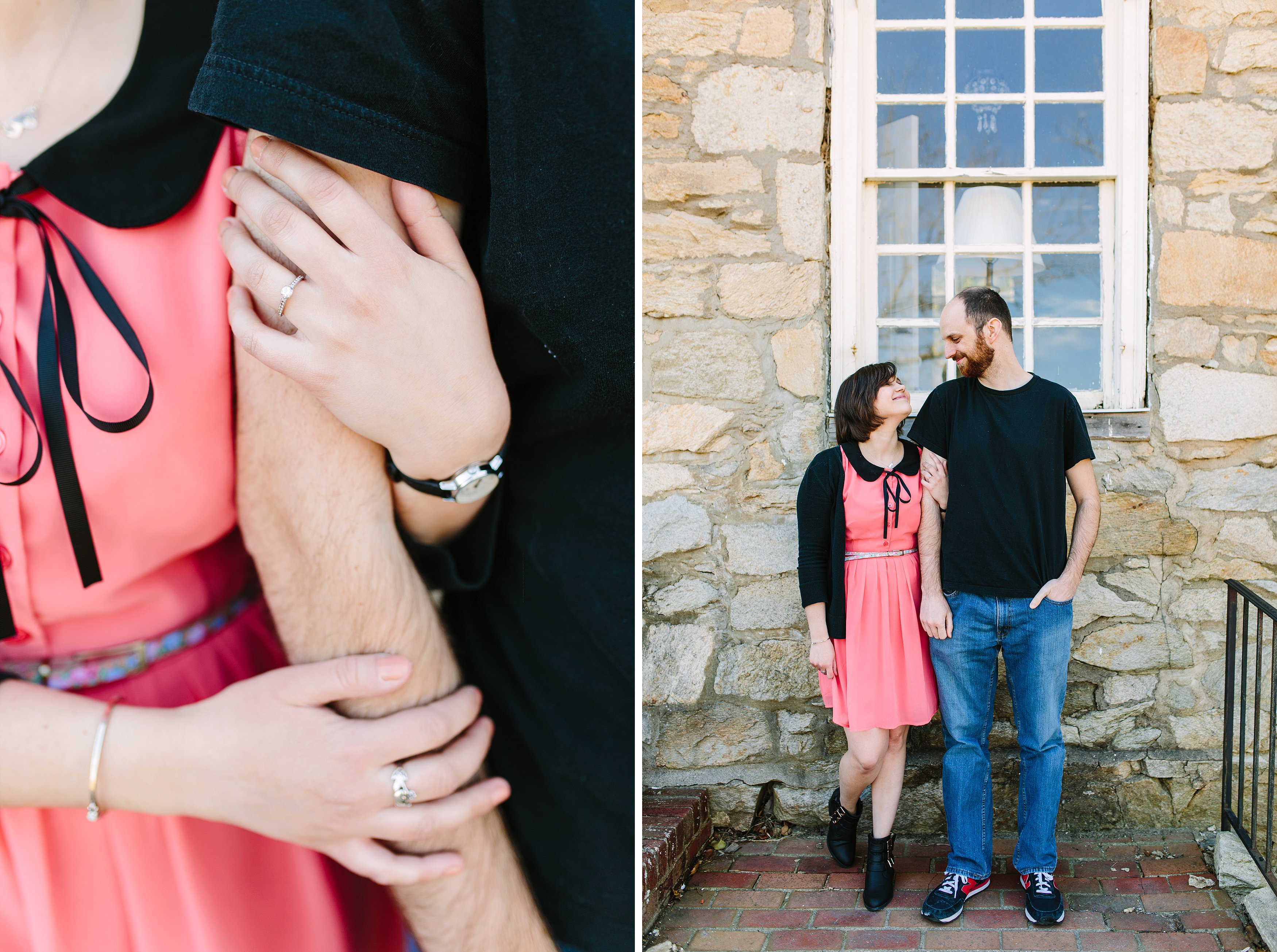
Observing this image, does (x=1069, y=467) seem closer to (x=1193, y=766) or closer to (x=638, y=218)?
(x=1193, y=766)

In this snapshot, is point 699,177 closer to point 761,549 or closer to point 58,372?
point 761,549

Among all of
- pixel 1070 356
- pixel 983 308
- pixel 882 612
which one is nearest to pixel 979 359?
pixel 983 308

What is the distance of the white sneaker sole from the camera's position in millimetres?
2715

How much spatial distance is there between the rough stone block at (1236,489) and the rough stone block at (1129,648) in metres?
0.44

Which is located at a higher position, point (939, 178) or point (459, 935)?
point (939, 178)

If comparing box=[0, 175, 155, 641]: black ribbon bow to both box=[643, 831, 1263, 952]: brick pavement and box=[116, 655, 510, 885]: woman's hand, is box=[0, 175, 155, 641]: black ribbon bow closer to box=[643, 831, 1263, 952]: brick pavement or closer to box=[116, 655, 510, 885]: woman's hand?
box=[116, 655, 510, 885]: woman's hand

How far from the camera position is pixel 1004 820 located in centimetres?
318

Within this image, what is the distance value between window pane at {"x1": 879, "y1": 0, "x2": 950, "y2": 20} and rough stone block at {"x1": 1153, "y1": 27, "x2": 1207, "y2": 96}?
69 cm

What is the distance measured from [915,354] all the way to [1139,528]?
92 centimetres

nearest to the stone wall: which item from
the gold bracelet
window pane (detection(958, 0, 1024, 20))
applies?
window pane (detection(958, 0, 1024, 20))

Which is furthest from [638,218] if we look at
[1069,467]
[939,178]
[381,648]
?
[939,178]

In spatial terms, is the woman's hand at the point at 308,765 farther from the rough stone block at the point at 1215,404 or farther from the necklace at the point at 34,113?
the rough stone block at the point at 1215,404

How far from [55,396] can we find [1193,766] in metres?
3.48

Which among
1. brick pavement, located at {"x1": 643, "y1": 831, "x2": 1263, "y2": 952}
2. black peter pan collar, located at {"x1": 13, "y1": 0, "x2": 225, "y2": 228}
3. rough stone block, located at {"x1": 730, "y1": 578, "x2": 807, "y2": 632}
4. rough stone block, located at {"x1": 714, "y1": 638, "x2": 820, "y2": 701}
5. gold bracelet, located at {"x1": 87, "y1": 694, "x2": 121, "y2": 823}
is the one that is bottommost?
brick pavement, located at {"x1": 643, "y1": 831, "x2": 1263, "y2": 952}
